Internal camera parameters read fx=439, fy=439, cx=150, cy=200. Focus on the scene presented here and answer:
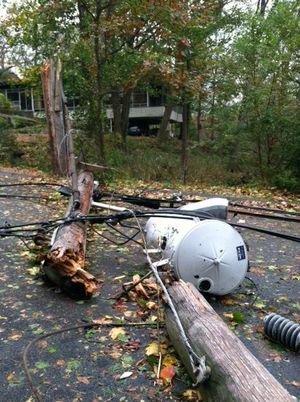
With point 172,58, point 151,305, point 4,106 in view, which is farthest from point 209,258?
point 4,106

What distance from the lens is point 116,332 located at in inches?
139

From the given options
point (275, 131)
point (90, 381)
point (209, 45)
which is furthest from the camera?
point (209, 45)

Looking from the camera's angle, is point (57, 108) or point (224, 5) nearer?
point (57, 108)

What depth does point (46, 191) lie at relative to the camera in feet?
34.7

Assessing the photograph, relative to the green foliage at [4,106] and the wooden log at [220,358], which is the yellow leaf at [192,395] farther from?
the green foliage at [4,106]

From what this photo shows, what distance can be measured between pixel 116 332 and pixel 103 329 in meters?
0.12

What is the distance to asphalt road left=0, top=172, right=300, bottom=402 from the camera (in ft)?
9.28

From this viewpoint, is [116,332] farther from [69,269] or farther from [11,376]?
[11,376]

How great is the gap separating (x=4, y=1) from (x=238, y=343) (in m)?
22.0

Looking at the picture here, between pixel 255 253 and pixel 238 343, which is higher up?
pixel 238 343

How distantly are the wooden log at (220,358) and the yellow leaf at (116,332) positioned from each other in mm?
474

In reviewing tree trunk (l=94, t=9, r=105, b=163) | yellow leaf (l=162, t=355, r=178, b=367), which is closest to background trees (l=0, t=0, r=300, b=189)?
tree trunk (l=94, t=9, r=105, b=163)

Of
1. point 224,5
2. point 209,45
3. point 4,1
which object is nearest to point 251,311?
point 209,45

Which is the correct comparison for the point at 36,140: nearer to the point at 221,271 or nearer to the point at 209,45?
the point at 209,45
